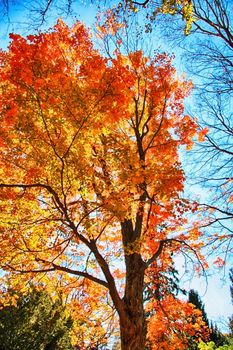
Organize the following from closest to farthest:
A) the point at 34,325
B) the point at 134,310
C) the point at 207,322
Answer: the point at 134,310 → the point at 34,325 → the point at 207,322

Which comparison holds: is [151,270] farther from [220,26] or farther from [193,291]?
[193,291]

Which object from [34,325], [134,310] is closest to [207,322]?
[34,325]

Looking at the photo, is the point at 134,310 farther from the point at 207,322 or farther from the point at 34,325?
the point at 207,322

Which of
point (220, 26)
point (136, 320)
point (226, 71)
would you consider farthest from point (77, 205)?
point (220, 26)

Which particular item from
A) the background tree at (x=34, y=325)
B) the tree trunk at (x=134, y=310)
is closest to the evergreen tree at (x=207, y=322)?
the background tree at (x=34, y=325)

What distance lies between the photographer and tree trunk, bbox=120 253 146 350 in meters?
6.25

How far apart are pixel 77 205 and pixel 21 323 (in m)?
10.2

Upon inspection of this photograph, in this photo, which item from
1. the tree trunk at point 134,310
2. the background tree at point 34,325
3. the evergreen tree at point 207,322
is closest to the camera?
the tree trunk at point 134,310

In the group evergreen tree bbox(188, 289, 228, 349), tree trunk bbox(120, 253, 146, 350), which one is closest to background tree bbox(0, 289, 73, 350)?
tree trunk bbox(120, 253, 146, 350)

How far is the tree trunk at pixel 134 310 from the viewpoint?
20.5 ft

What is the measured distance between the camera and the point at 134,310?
661cm

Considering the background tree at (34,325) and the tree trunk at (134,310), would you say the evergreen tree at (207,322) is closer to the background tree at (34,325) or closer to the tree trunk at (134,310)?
the background tree at (34,325)

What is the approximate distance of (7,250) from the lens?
6781 mm

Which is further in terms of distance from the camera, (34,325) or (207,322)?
(207,322)
